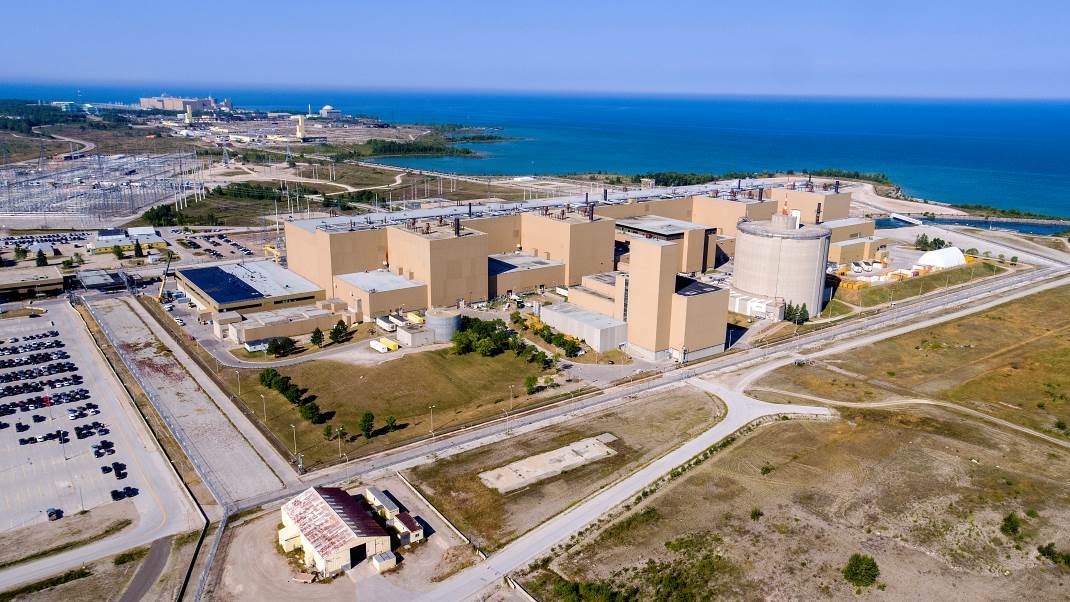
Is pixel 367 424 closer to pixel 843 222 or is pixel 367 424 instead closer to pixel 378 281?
pixel 378 281

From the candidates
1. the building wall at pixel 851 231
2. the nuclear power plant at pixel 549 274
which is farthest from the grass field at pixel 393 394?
the building wall at pixel 851 231

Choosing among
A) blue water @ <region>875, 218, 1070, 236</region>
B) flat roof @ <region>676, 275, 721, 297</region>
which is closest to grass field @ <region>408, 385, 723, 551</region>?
flat roof @ <region>676, 275, 721, 297</region>

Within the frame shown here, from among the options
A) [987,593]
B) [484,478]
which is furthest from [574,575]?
[987,593]

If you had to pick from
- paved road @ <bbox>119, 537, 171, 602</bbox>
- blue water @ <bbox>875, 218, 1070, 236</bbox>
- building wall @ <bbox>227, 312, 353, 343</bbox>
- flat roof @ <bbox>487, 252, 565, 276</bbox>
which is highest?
blue water @ <bbox>875, 218, 1070, 236</bbox>

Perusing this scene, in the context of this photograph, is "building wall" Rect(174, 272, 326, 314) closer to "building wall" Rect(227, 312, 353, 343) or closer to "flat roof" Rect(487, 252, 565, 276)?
"building wall" Rect(227, 312, 353, 343)

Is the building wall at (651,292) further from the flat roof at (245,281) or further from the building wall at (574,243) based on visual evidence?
the flat roof at (245,281)

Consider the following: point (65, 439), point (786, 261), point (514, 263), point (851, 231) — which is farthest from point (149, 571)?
point (851, 231)
